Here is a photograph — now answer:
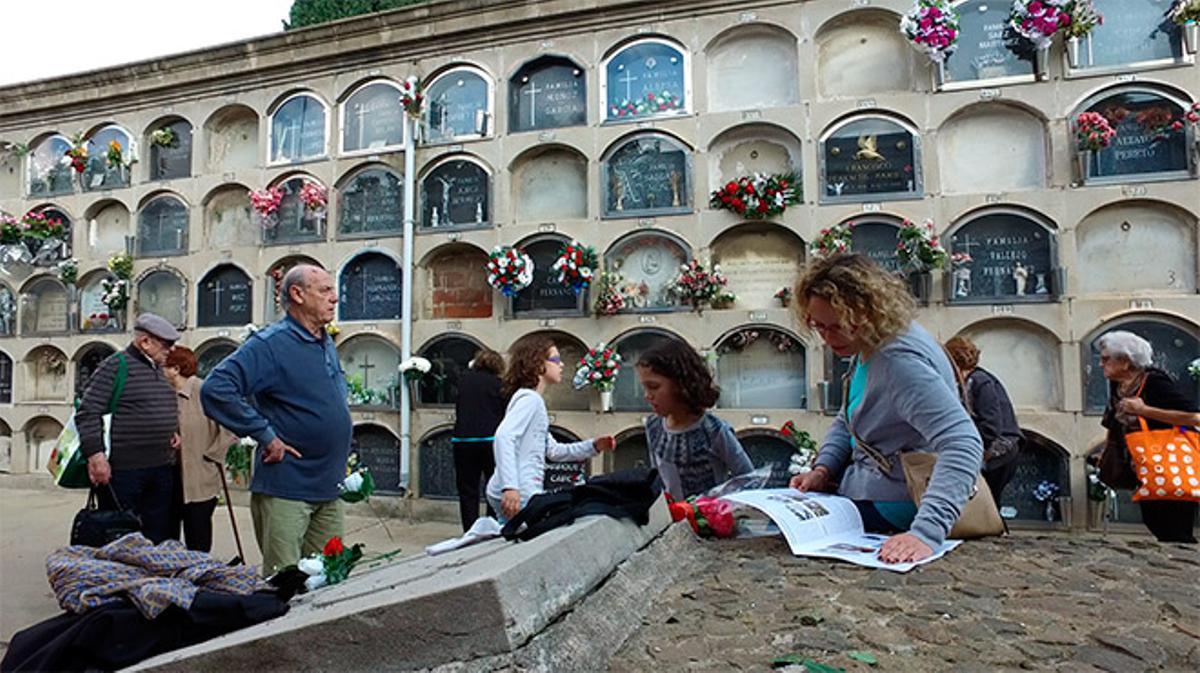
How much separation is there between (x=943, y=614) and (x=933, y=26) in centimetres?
508

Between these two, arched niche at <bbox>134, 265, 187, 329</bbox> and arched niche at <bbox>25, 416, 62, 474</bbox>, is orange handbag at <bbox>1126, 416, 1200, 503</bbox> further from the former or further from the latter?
arched niche at <bbox>25, 416, 62, 474</bbox>

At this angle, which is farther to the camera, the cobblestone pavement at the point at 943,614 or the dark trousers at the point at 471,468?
the dark trousers at the point at 471,468

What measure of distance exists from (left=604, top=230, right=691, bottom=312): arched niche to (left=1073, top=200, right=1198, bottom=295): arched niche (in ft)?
9.51

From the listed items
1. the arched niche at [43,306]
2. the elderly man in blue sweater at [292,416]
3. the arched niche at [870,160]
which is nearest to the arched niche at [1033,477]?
the arched niche at [870,160]

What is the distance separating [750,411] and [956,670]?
450cm

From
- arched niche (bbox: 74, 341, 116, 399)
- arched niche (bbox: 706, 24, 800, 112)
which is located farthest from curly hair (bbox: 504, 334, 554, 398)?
arched niche (bbox: 74, 341, 116, 399)

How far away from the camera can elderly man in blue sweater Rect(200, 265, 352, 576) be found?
8.27 feet

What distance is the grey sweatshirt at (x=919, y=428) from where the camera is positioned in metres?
1.51

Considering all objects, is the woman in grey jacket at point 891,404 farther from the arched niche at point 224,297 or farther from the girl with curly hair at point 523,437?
the arched niche at point 224,297

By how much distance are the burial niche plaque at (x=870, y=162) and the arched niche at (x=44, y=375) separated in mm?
7827

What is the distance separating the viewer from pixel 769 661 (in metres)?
1.12

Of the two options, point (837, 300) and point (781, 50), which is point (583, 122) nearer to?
point (781, 50)

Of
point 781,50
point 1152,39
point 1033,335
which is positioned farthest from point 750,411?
point 1152,39

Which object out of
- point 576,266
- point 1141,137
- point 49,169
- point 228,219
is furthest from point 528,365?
point 49,169
